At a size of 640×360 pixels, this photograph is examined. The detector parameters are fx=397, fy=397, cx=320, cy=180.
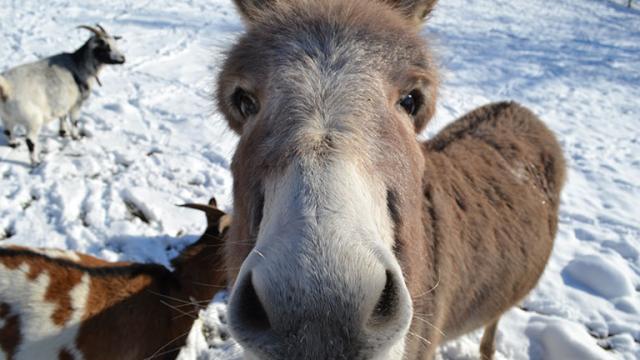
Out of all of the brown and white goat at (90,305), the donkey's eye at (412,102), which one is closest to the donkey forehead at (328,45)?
the donkey's eye at (412,102)

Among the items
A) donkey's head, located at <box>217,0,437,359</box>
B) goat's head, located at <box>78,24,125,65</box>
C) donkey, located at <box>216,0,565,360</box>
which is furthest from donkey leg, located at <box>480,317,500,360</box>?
goat's head, located at <box>78,24,125,65</box>

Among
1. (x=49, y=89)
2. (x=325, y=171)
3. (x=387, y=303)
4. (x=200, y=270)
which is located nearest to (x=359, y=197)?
(x=325, y=171)

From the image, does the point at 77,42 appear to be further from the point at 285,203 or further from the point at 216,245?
the point at 285,203

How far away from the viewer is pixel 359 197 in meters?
1.09

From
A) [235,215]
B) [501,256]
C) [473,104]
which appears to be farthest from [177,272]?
[473,104]

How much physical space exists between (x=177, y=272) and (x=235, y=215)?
5.62 feet

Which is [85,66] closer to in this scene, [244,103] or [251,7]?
[251,7]

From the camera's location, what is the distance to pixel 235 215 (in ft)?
5.82

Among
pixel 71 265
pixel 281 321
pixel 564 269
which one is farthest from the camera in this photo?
pixel 564 269

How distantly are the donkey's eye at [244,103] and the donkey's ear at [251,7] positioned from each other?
445 millimetres

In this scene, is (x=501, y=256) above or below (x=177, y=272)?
above

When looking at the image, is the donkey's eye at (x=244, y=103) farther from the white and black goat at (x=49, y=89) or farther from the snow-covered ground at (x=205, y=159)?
the white and black goat at (x=49, y=89)

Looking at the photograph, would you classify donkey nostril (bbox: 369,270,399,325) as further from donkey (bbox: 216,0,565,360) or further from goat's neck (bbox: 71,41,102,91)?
goat's neck (bbox: 71,41,102,91)

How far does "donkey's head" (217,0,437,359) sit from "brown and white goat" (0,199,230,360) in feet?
4.51
